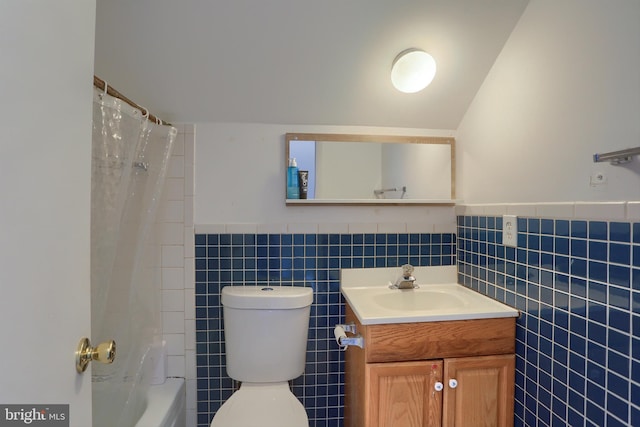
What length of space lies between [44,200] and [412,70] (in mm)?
1383

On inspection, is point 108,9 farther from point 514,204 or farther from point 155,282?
point 514,204

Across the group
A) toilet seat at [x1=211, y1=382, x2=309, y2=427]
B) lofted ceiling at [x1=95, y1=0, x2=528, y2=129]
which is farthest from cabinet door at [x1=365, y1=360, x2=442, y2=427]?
lofted ceiling at [x1=95, y1=0, x2=528, y2=129]

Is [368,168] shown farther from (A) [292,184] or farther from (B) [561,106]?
(B) [561,106]

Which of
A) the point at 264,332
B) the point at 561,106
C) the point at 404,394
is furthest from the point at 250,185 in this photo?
the point at 561,106

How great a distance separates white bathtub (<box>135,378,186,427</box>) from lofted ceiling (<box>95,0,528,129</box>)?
1318 millimetres

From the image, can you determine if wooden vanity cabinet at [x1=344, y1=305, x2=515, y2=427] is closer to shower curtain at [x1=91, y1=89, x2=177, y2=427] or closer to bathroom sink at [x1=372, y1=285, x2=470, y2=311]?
bathroom sink at [x1=372, y1=285, x2=470, y2=311]

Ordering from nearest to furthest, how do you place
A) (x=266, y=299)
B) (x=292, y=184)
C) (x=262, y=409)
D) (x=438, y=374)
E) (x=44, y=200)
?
(x=44, y=200)
(x=438, y=374)
(x=262, y=409)
(x=266, y=299)
(x=292, y=184)

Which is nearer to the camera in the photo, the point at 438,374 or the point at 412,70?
the point at 438,374

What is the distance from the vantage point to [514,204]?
4.22 ft

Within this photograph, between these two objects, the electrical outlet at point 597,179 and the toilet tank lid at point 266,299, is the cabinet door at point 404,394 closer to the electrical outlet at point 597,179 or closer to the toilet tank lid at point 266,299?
the toilet tank lid at point 266,299

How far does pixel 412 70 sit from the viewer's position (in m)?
1.40

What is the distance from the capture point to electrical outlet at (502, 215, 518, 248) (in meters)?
1.27

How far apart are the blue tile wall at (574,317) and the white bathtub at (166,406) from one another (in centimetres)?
146

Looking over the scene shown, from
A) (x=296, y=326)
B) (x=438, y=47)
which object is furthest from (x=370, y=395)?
(x=438, y=47)
